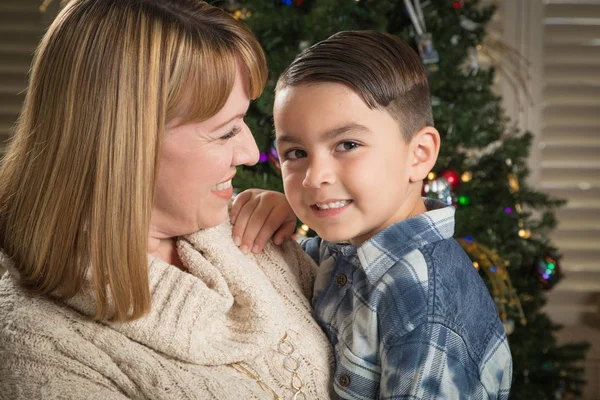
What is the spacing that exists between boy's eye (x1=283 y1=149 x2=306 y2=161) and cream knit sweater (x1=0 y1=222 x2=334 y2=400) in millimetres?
204

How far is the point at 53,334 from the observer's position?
1087 mm

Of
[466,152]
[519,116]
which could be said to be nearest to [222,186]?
[466,152]

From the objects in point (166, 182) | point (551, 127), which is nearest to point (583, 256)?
point (551, 127)

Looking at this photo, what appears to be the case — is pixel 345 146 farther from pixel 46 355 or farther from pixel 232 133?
pixel 46 355

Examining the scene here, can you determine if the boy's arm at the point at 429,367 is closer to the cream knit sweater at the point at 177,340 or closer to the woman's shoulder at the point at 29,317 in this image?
the cream knit sweater at the point at 177,340

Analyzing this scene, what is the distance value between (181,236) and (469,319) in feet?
1.87

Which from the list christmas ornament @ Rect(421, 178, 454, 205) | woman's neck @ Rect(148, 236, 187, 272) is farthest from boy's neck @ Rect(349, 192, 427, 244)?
christmas ornament @ Rect(421, 178, 454, 205)

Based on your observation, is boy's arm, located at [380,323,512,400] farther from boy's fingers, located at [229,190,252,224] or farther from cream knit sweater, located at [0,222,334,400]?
boy's fingers, located at [229,190,252,224]

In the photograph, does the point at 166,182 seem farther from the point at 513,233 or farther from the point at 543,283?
the point at 543,283

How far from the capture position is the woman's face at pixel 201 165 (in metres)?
1.18

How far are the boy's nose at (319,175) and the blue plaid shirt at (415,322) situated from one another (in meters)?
0.14

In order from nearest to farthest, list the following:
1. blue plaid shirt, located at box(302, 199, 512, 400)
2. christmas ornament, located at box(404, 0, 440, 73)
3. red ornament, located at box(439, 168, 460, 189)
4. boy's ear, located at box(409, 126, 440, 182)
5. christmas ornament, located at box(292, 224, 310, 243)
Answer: blue plaid shirt, located at box(302, 199, 512, 400) → boy's ear, located at box(409, 126, 440, 182) → christmas ornament, located at box(292, 224, 310, 243) → christmas ornament, located at box(404, 0, 440, 73) → red ornament, located at box(439, 168, 460, 189)

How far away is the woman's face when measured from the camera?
1.18 metres

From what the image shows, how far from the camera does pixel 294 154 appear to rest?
135cm
